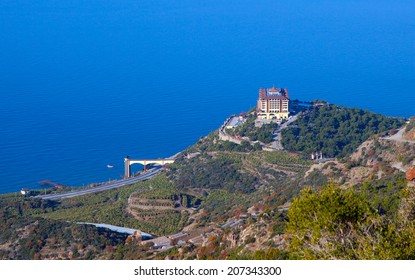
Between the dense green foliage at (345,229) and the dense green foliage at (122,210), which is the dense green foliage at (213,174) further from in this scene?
the dense green foliage at (345,229)

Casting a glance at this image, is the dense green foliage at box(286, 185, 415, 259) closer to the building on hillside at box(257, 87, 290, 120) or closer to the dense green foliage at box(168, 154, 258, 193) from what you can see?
the dense green foliage at box(168, 154, 258, 193)

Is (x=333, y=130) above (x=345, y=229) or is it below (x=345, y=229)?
above

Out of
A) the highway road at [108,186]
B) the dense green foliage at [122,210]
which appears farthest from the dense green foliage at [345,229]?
the highway road at [108,186]

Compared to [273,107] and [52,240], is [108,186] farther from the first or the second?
[52,240]

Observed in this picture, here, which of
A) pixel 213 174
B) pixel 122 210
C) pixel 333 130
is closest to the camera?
pixel 122 210

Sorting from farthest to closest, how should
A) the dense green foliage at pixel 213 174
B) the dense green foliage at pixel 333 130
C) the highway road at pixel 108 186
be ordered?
the dense green foliage at pixel 333 130, the highway road at pixel 108 186, the dense green foliage at pixel 213 174

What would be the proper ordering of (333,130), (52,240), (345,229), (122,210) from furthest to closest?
(333,130), (122,210), (52,240), (345,229)

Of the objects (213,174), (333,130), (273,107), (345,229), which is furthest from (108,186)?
(345,229)

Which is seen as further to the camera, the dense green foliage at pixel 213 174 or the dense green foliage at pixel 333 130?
the dense green foliage at pixel 333 130

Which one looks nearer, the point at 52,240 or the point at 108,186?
the point at 52,240
